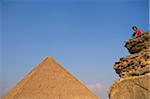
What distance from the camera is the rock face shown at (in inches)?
138

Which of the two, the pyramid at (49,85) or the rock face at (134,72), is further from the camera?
the pyramid at (49,85)

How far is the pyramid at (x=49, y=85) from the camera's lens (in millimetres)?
31109

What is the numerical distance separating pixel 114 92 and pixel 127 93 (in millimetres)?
360

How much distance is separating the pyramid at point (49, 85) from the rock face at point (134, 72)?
27066mm

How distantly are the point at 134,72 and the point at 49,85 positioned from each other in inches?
1156

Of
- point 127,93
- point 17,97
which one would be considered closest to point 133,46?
point 127,93

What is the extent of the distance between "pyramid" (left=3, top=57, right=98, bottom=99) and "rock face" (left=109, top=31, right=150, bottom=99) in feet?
88.8

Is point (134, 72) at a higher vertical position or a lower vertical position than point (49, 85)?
lower

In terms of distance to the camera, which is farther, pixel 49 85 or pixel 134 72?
pixel 49 85

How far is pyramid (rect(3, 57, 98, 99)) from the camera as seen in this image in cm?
3111

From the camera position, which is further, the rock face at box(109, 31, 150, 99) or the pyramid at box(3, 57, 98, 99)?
the pyramid at box(3, 57, 98, 99)

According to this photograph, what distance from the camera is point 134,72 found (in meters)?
3.81

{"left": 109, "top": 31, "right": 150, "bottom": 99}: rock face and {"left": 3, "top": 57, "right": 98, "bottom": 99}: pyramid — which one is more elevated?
{"left": 3, "top": 57, "right": 98, "bottom": 99}: pyramid

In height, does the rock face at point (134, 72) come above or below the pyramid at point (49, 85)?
below
